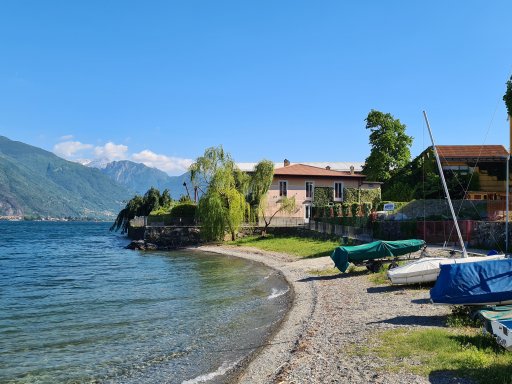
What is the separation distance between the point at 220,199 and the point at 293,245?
12.2 metres

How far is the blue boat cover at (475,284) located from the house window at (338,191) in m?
50.4

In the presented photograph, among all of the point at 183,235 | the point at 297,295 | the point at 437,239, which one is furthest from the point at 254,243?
the point at 297,295

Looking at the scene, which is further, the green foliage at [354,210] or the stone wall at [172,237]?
the stone wall at [172,237]

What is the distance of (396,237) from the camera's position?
37.5 meters

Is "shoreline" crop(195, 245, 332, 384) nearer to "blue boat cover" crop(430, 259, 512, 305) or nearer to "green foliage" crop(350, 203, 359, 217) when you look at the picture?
"blue boat cover" crop(430, 259, 512, 305)

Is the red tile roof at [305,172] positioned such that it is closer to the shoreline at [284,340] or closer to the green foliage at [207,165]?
the green foliage at [207,165]

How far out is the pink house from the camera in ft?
210

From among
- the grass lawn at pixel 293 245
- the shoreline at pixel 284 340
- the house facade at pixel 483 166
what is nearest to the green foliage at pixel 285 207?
the grass lawn at pixel 293 245

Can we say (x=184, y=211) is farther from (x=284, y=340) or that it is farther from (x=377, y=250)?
(x=284, y=340)

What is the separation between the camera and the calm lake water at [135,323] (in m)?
14.0

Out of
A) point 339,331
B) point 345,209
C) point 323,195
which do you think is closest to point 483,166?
point 345,209

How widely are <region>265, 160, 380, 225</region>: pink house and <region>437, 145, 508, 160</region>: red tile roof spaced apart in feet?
43.2

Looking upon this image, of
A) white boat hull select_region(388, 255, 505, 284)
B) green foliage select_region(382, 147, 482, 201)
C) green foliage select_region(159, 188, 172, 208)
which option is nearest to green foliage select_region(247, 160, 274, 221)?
green foliage select_region(382, 147, 482, 201)

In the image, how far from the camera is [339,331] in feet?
51.9
